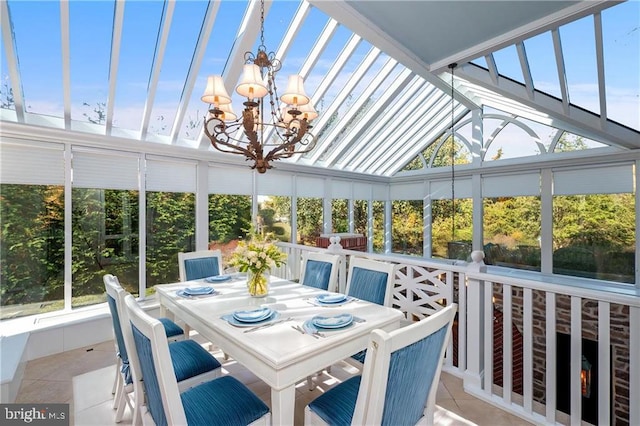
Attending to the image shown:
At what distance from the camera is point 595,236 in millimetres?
4910

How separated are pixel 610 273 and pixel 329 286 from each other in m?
4.84

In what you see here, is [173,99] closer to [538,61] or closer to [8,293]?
[8,293]

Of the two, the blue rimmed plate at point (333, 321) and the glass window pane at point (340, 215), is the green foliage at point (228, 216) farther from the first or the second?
the blue rimmed plate at point (333, 321)

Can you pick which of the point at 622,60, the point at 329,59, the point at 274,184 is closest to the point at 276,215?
the point at 274,184

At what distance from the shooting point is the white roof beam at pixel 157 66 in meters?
2.88

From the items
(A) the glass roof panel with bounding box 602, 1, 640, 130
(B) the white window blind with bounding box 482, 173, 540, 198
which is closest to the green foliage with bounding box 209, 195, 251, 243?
(B) the white window blind with bounding box 482, 173, 540, 198

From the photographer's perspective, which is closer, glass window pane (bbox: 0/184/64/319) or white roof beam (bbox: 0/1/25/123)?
white roof beam (bbox: 0/1/25/123)

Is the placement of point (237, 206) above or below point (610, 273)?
above

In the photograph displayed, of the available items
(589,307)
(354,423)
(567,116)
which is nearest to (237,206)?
(354,423)

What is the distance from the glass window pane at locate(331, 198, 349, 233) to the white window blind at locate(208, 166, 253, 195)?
2.24 metres

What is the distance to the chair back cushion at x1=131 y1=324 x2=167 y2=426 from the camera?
136 centimetres

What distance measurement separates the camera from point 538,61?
3.60 metres

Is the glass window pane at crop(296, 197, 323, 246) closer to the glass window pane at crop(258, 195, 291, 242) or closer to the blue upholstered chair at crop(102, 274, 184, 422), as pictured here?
the glass window pane at crop(258, 195, 291, 242)

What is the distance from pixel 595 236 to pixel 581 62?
295 cm
